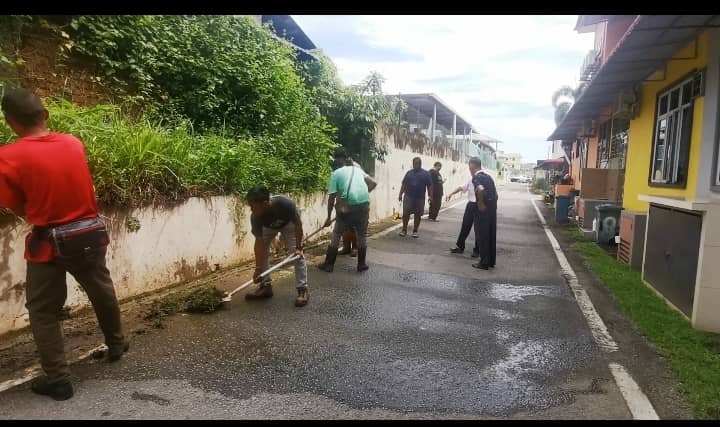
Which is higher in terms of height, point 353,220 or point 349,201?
point 349,201

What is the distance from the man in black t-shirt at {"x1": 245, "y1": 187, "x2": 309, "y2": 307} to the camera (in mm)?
4754

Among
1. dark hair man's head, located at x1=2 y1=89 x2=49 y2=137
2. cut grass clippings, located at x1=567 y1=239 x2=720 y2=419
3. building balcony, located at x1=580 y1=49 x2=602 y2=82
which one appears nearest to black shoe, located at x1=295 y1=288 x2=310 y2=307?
dark hair man's head, located at x1=2 y1=89 x2=49 y2=137

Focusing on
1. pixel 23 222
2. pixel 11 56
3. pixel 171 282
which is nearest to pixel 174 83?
pixel 11 56

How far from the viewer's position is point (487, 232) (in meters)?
7.05

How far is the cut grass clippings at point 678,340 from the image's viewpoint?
10.4 feet

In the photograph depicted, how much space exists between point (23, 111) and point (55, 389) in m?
1.79

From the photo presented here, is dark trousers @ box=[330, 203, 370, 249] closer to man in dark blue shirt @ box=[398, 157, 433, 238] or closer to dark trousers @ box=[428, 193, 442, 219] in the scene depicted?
man in dark blue shirt @ box=[398, 157, 433, 238]

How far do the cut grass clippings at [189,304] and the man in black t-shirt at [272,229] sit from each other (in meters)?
0.44

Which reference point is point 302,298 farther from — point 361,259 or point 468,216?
point 468,216

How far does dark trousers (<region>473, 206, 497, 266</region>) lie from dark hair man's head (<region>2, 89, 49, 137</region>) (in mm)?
5739

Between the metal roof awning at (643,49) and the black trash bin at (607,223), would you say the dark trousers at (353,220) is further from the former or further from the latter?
the black trash bin at (607,223)

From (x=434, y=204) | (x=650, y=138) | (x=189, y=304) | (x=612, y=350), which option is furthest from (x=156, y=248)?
(x=434, y=204)

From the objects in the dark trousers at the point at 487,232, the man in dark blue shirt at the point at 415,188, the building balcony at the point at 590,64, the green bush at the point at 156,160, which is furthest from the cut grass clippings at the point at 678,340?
the building balcony at the point at 590,64

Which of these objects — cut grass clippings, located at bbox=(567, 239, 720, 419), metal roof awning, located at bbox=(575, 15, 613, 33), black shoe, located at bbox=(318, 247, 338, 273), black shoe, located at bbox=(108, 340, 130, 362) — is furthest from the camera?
metal roof awning, located at bbox=(575, 15, 613, 33)
